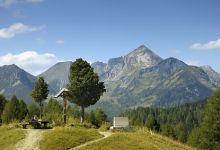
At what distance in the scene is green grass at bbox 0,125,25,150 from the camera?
4375 cm

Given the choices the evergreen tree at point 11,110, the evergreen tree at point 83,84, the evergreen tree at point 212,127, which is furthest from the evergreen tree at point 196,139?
the evergreen tree at point 11,110

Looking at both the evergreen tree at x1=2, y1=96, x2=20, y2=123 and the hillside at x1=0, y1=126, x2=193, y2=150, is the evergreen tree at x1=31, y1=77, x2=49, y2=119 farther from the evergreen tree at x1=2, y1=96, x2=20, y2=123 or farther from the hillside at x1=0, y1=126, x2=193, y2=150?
the evergreen tree at x1=2, y1=96, x2=20, y2=123

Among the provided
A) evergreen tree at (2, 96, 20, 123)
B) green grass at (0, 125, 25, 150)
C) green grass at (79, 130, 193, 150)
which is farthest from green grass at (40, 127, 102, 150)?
evergreen tree at (2, 96, 20, 123)

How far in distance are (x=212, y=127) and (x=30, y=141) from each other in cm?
5425

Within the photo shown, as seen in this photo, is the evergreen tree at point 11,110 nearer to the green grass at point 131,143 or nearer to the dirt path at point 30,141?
the dirt path at point 30,141

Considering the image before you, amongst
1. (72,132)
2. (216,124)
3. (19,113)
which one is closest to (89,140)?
(72,132)

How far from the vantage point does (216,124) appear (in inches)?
3396

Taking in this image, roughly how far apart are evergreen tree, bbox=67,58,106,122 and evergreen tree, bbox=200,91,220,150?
26.3 meters

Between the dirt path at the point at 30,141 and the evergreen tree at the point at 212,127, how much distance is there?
5066 centimetres

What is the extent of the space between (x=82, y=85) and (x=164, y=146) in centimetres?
3739

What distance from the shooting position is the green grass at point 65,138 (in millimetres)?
41812

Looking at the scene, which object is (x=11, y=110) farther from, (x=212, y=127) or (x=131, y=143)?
(x=131, y=143)

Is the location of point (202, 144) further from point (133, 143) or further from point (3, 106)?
point (3, 106)

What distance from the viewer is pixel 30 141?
44.3m
